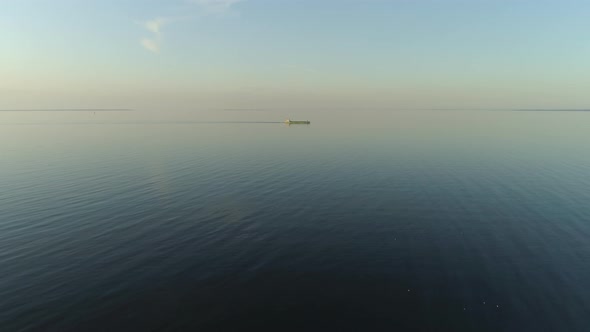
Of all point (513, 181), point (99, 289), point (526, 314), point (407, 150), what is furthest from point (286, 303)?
point (407, 150)

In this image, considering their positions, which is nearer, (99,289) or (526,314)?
(526,314)

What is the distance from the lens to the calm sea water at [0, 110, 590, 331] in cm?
2302

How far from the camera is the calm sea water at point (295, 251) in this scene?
75.5ft

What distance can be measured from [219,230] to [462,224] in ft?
103

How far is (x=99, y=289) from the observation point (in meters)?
25.7

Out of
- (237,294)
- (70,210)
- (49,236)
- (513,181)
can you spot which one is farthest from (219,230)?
(513,181)

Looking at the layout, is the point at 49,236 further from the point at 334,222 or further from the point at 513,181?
the point at 513,181

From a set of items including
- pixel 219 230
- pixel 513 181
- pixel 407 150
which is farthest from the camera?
pixel 407 150

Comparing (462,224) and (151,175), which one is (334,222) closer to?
(462,224)

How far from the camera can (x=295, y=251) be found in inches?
1292

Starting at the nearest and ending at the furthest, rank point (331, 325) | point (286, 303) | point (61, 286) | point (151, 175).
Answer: point (331, 325), point (286, 303), point (61, 286), point (151, 175)

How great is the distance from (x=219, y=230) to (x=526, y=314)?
30780mm

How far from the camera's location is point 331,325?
21844mm

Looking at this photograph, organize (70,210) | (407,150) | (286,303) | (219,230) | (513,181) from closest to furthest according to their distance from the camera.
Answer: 1. (286,303)
2. (219,230)
3. (70,210)
4. (513,181)
5. (407,150)
